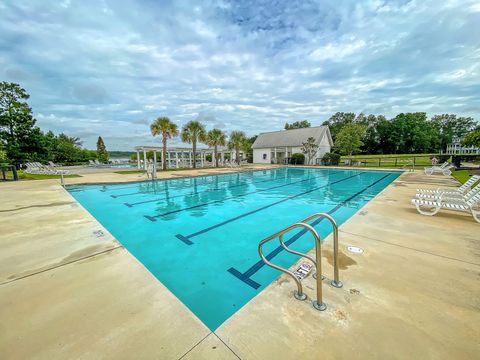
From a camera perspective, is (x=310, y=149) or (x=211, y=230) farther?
(x=310, y=149)

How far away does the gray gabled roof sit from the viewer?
2759 centimetres

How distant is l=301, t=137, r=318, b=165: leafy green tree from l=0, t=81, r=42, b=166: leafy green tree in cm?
2800

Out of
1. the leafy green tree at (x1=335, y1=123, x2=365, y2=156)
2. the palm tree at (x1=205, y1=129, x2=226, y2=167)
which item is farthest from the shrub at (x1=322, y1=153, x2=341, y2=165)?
the palm tree at (x1=205, y1=129, x2=226, y2=167)

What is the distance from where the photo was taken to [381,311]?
1.90 m

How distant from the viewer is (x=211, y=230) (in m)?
5.18

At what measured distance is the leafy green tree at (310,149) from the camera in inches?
→ 980

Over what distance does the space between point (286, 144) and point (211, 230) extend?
26399 mm

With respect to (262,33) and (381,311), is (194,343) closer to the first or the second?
(381,311)

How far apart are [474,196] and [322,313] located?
5880mm

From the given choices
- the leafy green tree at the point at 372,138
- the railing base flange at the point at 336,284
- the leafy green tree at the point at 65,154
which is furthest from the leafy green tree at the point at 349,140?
the leafy green tree at the point at 65,154

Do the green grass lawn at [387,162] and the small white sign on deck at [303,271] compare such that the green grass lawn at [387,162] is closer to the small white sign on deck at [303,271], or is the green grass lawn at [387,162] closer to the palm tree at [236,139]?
the palm tree at [236,139]

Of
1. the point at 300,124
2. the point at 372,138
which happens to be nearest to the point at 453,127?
the point at 372,138

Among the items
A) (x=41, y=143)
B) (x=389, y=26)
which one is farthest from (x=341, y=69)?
(x=41, y=143)

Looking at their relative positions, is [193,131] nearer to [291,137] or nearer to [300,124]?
[291,137]
